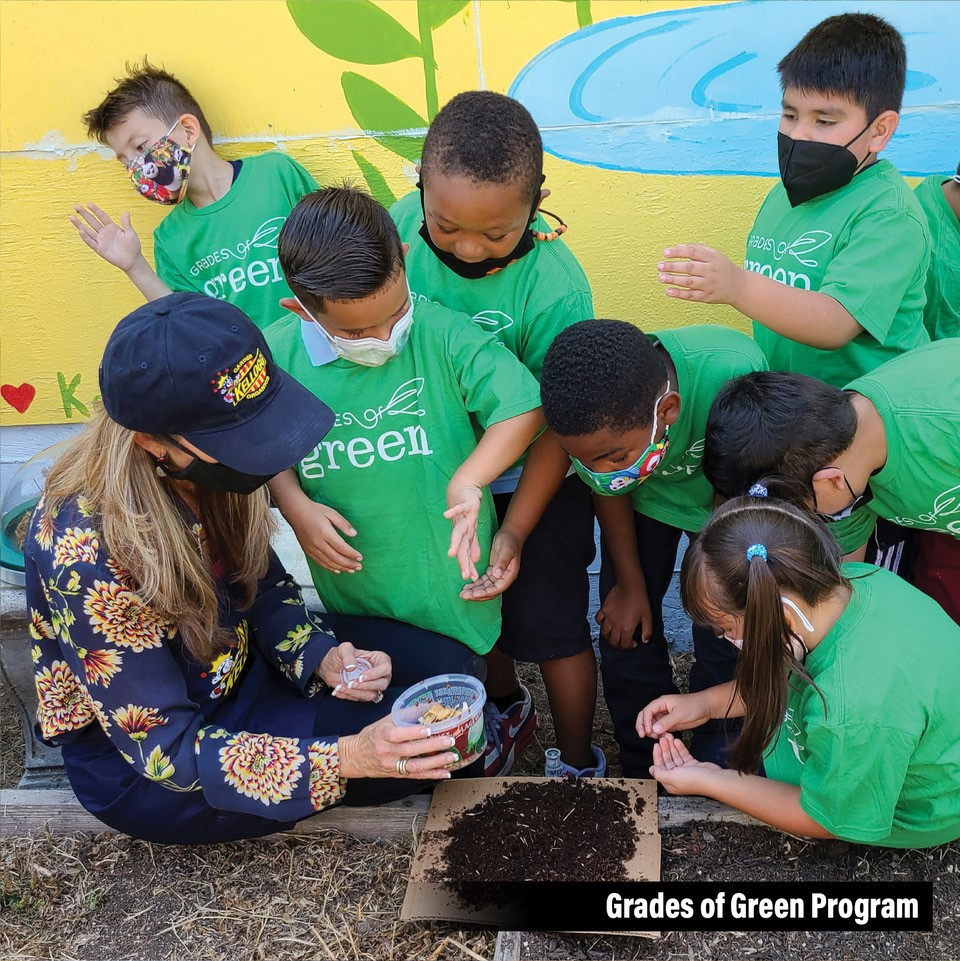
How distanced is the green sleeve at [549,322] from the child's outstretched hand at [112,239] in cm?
165

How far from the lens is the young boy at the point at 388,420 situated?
7.19ft

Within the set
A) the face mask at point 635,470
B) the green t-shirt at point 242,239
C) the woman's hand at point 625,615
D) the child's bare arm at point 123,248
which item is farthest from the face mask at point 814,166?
the child's bare arm at point 123,248

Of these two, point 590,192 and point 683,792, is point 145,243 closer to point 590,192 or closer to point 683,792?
point 590,192

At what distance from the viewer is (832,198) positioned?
2596mm

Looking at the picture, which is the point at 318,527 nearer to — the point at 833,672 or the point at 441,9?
the point at 833,672

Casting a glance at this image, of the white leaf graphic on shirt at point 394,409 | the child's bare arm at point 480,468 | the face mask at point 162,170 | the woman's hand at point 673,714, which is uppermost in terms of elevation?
the face mask at point 162,170

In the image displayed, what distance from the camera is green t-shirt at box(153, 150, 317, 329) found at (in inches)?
124

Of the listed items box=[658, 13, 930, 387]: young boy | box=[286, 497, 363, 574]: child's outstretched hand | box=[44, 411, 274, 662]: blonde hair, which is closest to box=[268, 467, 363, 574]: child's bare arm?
box=[286, 497, 363, 574]: child's outstretched hand

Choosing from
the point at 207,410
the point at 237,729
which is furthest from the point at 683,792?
the point at 207,410

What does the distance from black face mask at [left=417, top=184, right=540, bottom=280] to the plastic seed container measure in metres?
1.05

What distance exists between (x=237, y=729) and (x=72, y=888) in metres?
0.71

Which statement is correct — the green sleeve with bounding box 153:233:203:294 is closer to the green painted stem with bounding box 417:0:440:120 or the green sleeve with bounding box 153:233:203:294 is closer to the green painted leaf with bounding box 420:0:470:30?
the green painted stem with bounding box 417:0:440:120

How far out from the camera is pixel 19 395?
3.98m

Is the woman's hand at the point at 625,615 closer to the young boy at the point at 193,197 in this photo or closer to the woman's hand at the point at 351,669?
the woman's hand at the point at 351,669
